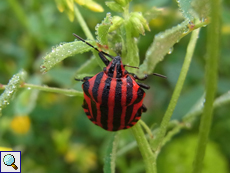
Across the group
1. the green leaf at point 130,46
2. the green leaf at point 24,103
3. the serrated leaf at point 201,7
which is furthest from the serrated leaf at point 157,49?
the green leaf at point 24,103

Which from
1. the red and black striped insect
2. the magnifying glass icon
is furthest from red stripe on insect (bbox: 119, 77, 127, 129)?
the magnifying glass icon

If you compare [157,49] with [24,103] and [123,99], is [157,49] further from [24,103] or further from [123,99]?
[24,103]

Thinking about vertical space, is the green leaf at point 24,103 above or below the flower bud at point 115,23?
above

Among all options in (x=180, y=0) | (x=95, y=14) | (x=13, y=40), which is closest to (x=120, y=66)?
(x=180, y=0)

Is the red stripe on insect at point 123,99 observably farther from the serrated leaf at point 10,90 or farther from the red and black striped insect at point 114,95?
the serrated leaf at point 10,90

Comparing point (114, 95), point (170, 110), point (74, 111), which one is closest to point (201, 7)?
point (170, 110)
